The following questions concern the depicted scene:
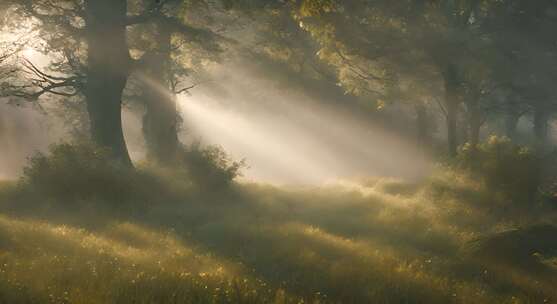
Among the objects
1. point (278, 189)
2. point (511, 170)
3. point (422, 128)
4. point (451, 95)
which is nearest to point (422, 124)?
point (422, 128)

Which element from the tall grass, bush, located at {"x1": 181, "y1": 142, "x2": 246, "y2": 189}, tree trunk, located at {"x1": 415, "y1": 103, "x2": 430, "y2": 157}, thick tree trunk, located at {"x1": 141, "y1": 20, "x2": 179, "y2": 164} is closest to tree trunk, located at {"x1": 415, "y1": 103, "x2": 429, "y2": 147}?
tree trunk, located at {"x1": 415, "y1": 103, "x2": 430, "y2": 157}

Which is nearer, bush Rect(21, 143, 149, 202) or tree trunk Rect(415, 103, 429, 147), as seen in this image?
bush Rect(21, 143, 149, 202)

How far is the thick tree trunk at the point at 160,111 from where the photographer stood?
2288 centimetres

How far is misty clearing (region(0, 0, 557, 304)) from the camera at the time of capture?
24.1 ft

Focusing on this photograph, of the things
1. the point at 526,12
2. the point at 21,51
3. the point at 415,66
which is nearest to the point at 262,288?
the point at 21,51

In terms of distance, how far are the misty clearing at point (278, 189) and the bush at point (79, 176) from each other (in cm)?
6

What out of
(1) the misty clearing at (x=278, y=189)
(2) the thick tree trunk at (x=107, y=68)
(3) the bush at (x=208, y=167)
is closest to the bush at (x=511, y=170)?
(1) the misty clearing at (x=278, y=189)

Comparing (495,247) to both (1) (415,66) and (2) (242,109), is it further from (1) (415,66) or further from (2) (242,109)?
(2) (242,109)

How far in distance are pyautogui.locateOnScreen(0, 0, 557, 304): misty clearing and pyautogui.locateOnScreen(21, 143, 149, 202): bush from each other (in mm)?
56

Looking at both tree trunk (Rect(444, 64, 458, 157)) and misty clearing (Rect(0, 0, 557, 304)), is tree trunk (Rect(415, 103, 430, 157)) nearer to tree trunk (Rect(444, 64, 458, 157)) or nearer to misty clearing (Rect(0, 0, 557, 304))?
misty clearing (Rect(0, 0, 557, 304))

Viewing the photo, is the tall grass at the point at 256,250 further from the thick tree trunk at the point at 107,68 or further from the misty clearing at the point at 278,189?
Result: the thick tree trunk at the point at 107,68

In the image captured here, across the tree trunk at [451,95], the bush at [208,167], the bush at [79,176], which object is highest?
the tree trunk at [451,95]

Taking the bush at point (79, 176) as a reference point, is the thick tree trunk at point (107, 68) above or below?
above

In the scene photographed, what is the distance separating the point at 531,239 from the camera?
31.4ft
